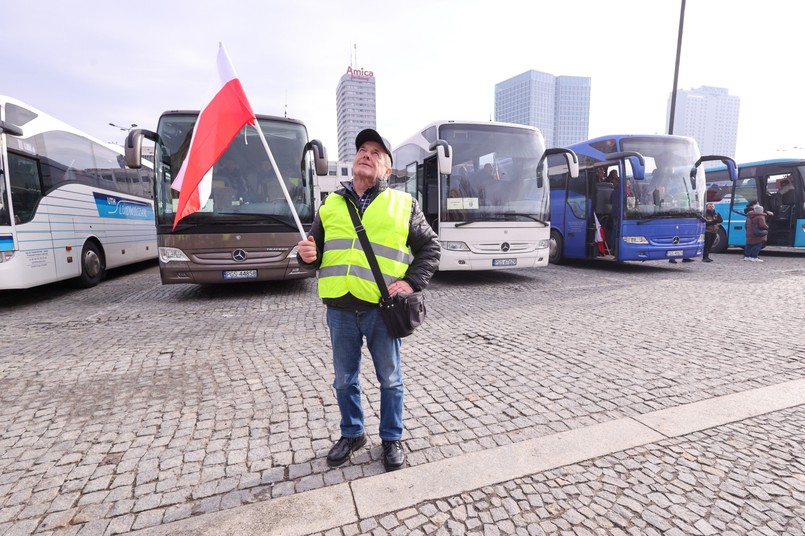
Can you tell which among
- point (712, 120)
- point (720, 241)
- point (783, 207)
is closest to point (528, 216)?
point (783, 207)

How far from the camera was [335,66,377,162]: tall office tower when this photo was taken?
3664 inches

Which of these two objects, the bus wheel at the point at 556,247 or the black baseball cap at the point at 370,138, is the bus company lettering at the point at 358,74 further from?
the black baseball cap at the point at 370,138

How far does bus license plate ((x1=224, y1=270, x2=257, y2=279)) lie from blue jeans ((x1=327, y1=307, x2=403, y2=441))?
17.8ft

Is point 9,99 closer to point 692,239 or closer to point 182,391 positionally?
point 182,391

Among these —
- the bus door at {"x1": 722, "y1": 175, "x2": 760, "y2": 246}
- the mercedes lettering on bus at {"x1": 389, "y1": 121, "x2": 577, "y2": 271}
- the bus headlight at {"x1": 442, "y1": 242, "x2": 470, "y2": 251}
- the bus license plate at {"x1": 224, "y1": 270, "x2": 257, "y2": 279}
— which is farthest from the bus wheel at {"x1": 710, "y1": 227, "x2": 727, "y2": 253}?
the bus license plate at {"x1": 224, "y1": 270, "x2": 257, "y2": 279}

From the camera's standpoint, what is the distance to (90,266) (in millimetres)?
9469

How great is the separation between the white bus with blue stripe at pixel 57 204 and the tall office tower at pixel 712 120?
35.0 meters

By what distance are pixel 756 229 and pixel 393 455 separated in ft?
48.8

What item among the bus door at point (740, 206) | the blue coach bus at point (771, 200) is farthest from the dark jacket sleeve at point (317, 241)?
the bus door at point (740, 206)

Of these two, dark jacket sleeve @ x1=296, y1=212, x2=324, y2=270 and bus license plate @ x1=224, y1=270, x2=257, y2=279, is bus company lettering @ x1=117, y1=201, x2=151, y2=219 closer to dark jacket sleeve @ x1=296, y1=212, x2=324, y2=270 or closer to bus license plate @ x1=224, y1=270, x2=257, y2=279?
bus license plate @ x1=224, y1=270, x2=257, y2=279

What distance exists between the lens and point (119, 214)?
36.8 feet

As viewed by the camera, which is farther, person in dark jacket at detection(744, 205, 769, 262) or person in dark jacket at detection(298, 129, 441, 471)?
person in dark jacket at detection(744, 205, 769, 262)

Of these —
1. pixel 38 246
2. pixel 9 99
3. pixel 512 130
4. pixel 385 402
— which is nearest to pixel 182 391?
pixel 385 402

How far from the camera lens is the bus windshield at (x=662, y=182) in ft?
33.2
